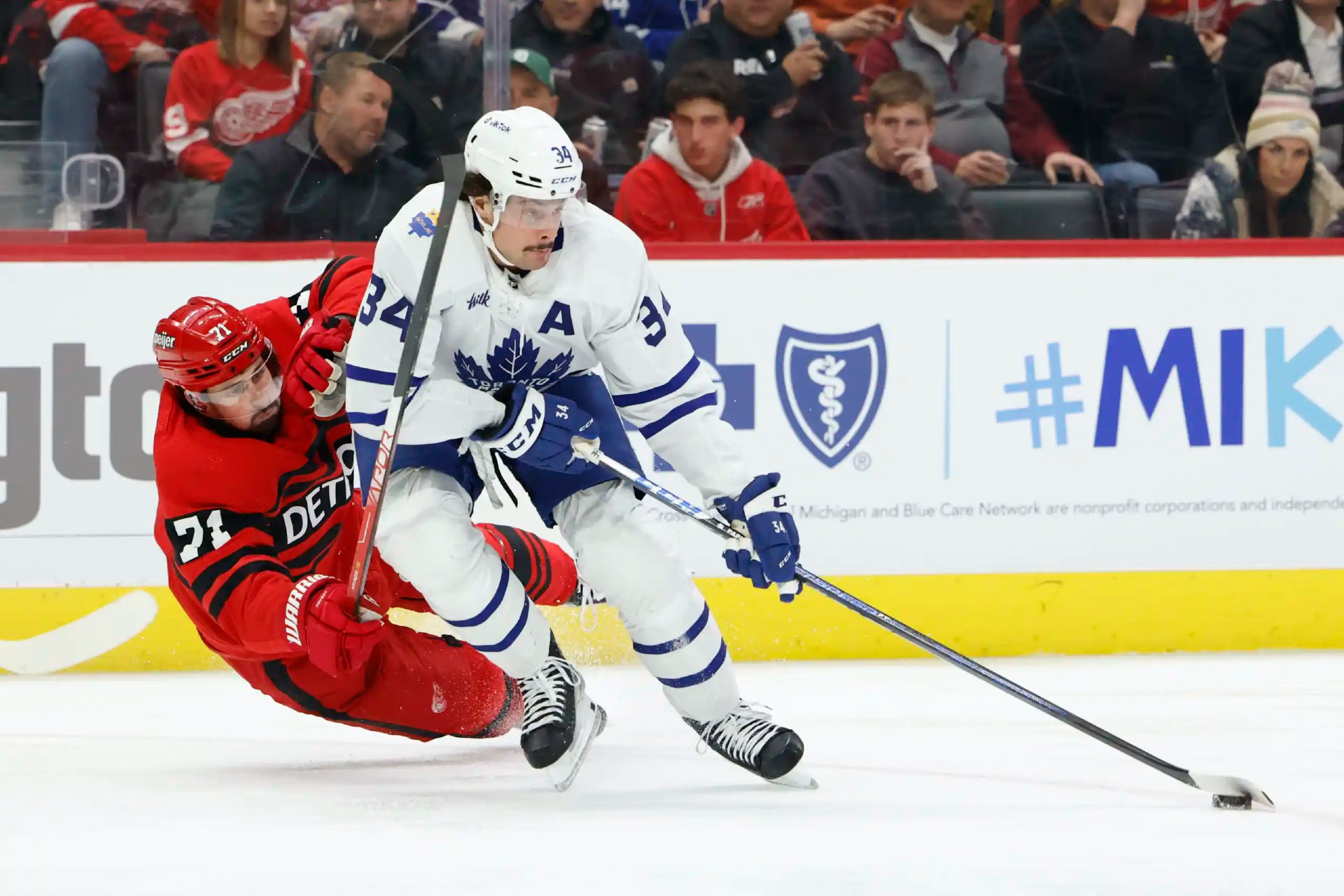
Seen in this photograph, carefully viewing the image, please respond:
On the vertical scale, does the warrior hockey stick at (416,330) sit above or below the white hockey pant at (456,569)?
above

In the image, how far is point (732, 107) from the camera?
14.7 feet

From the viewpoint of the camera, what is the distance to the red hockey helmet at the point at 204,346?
2879 mm

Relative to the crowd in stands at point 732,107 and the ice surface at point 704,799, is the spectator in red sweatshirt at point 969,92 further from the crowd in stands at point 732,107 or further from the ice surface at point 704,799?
the ice surface at point 704,799

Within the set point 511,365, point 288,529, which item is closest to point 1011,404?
point 511,365

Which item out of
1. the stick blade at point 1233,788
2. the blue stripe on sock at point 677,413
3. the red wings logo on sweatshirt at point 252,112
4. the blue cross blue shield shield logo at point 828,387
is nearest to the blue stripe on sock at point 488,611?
the blue stripe on sock at point 677,413

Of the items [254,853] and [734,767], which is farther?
[734,767]

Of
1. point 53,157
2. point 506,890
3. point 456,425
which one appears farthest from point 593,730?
point 53,157

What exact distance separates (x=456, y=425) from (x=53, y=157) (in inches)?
84.2

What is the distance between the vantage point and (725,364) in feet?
14.2

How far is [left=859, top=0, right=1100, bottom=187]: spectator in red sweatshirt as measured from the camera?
456 cm

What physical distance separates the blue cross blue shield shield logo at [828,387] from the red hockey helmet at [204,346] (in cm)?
172

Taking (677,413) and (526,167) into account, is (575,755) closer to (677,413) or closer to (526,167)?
(677,413)

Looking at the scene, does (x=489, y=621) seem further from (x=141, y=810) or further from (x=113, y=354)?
(x=113, y=354)

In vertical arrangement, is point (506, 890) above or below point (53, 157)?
below
